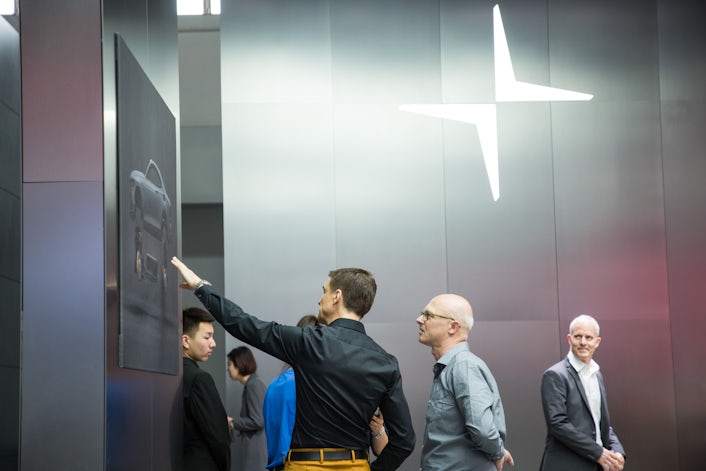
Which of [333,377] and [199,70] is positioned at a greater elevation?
[199,70]

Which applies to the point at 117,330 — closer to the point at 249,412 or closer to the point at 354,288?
the point at 354,288

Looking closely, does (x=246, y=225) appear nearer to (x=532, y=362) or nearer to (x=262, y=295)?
(x=262, y=295)

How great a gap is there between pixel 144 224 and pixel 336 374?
2.84 ft

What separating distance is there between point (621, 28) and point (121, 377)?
5.26 m

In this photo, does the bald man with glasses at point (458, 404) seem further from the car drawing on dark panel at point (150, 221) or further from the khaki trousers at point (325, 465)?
the car drawing on dark panel at point (150, 221)

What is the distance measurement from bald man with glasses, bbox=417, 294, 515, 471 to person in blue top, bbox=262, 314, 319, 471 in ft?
3.00

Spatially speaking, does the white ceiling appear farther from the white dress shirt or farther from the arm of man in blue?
the arm of man in blue

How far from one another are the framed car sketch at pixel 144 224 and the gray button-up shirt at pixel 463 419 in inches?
43.3

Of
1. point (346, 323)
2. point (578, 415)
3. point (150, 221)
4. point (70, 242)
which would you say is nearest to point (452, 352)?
point (346, 323)

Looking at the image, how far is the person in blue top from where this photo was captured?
498 cm

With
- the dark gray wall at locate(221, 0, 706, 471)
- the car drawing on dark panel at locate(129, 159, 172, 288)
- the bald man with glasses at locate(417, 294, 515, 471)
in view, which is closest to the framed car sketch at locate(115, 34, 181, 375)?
the car drawing on dark panel at locate(129, 159, 172, 288)

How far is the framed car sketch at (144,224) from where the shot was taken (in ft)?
11.3

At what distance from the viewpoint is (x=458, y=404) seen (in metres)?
4.12

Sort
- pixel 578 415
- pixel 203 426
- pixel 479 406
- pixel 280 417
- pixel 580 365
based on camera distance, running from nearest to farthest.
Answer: pixel 479 406 → pixel 203 426 → pixel 280 417 → pixel 578 415 → pixel 580 365
